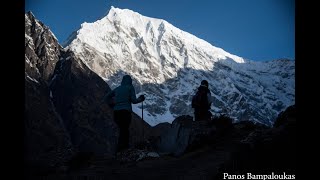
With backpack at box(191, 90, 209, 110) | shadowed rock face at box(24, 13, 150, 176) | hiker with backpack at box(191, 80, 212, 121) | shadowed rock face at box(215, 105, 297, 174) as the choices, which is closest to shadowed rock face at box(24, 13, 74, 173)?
shadowed rock face at box(24, 13, 150, 176)

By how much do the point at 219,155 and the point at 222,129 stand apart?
222 centimetres

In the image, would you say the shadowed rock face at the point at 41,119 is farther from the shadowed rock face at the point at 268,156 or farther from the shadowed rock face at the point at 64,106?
the shadowed rock face at the point at 268,156

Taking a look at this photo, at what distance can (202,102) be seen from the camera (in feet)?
46.6

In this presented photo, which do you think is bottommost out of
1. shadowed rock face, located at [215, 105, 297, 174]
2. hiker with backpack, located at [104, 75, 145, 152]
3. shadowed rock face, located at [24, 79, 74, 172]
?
shadowed rock face, located at [215, 105, 297, 174]

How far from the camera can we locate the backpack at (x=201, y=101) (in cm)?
1416

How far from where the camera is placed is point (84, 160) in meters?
12.0

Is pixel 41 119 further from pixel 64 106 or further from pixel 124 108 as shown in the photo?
pixel 124 108

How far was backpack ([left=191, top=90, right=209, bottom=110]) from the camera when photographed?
14.2m

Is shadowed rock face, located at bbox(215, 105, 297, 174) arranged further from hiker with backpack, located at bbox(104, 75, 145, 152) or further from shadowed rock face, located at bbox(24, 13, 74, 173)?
shadowed rock face, located at bbox(24, 13, 74, 173)

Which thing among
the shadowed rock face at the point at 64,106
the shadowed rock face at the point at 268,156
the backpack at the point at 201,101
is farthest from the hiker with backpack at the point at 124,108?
the shadowed rock face at the point at 64,106

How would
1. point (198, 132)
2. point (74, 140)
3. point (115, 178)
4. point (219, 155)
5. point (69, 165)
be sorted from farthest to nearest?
1. point (74, 140)
2. point (198, 132)
3. point (69, 165)
4. point (219, 155)
5. point (115, 178)

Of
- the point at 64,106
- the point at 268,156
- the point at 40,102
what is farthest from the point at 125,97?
the point at 64,106
